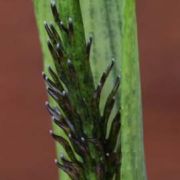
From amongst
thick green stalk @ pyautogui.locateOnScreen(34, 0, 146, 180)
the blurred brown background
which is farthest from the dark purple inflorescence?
the blurred brown background

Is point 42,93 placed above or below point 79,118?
above

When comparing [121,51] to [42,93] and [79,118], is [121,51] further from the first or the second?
[42,93]

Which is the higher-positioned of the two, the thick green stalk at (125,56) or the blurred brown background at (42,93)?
the blurred brown background at (42,93)

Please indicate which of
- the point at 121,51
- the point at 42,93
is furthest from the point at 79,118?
the point at 42,93

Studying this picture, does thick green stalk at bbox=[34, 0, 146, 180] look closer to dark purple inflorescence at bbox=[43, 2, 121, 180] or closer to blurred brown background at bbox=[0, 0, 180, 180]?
dark purple inflorescence at bbox=[43, 2, 121, 180]

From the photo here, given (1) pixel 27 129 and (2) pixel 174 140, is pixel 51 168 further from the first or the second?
(2) pixel 174 140

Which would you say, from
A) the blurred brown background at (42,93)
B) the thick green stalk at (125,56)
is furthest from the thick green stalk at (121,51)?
the blurred brown background at (42,93)

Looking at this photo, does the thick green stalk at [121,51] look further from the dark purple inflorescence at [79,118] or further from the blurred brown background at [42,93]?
the blurred brown background at [42,93]
